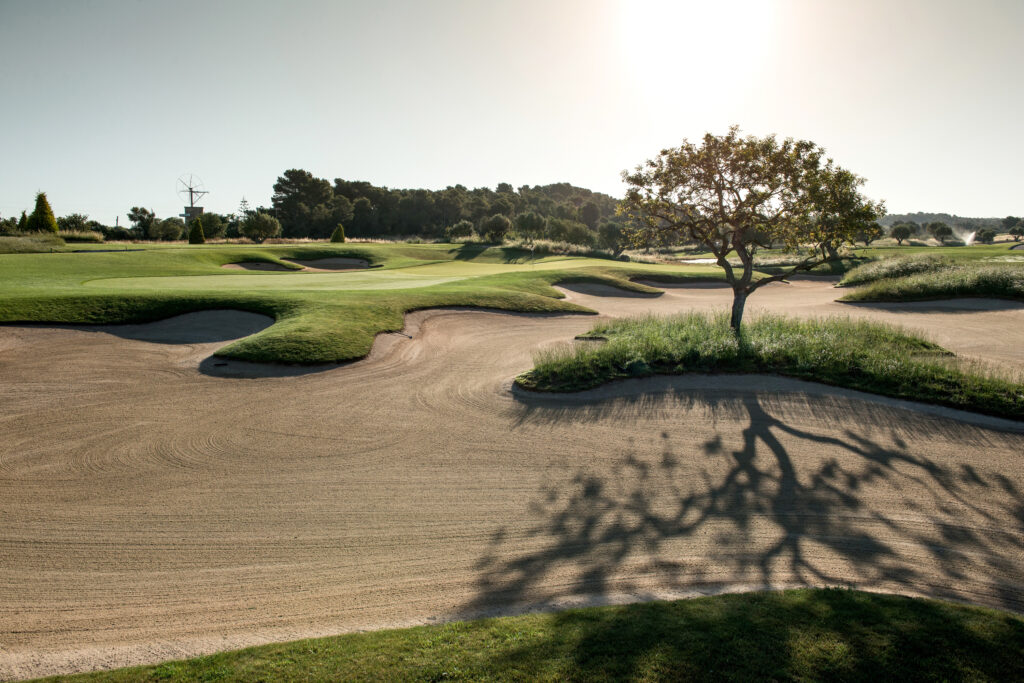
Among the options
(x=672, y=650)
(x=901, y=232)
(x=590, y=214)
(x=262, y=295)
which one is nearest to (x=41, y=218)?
(x=262, y=295)

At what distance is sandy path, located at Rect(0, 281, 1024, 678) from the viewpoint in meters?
5.68

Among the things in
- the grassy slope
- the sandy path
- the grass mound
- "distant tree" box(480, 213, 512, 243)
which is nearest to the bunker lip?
the grassy slope

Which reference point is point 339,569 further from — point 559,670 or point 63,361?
point 63,361

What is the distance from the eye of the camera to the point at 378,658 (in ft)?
13.5

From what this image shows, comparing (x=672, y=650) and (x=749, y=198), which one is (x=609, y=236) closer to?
(x=749, y=198)

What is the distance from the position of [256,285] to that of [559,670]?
2237 centimetres

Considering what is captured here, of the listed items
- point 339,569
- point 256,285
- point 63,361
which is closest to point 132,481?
point 339,569

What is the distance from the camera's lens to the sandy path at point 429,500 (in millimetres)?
5680

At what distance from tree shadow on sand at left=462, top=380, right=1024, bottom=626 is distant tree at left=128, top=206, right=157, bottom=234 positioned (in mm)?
77587

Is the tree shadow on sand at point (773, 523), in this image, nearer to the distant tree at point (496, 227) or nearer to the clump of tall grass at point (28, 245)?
the clump of tall grass at point (28, 245)

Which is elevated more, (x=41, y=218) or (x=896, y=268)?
(x=41, y=218)

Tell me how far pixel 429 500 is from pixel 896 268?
3298 cm

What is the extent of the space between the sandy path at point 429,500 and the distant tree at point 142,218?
66816 millimetres

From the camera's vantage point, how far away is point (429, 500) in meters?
7.73
